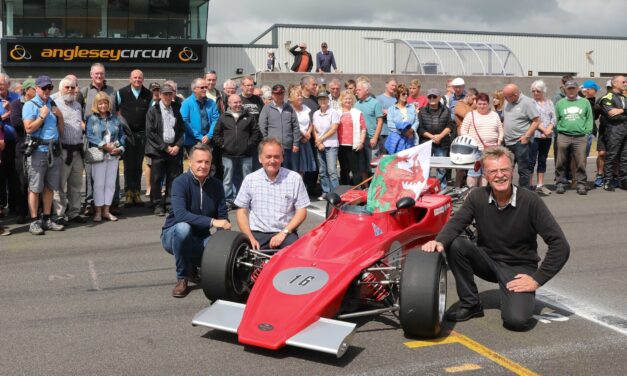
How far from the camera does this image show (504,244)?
226 inches

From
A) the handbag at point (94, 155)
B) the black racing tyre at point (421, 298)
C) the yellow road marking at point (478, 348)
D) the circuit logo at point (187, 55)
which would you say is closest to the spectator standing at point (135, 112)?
the handbag at point (94, 155)

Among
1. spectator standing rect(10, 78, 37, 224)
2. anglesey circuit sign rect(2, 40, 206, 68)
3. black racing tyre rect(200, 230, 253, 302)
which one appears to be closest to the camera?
black racing tyre rect(200, 230, 253, 302)

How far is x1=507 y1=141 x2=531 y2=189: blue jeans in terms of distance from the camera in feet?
38.3

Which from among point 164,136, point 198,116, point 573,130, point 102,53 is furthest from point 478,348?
point 102,53

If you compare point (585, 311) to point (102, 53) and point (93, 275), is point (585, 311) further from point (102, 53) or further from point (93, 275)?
point (102, 53)

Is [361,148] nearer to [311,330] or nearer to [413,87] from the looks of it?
[413,87]

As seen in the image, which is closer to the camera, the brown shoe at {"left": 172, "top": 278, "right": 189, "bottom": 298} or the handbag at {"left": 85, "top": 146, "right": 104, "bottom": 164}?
the brown shoe at {"left": 172, "top": 278, "right": 189, "bottom": 298}

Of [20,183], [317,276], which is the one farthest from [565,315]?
[20,183]

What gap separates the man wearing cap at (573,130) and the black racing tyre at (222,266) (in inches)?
336

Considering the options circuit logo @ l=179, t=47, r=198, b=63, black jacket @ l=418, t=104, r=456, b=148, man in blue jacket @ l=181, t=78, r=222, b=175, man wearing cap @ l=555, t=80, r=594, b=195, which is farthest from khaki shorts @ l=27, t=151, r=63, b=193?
circuit logo @ l=179, t=47, r=198, b=63

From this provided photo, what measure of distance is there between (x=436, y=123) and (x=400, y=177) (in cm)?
524

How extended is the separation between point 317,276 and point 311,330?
0.59m

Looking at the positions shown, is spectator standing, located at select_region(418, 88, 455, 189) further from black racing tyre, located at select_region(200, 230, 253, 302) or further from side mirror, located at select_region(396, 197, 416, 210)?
black racing tyre, located at select_region(200, 230, 253, 302)

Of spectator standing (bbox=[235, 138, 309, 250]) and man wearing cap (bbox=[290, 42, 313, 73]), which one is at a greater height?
man wearing cap (bbox=[290, 42, 313, 73])
